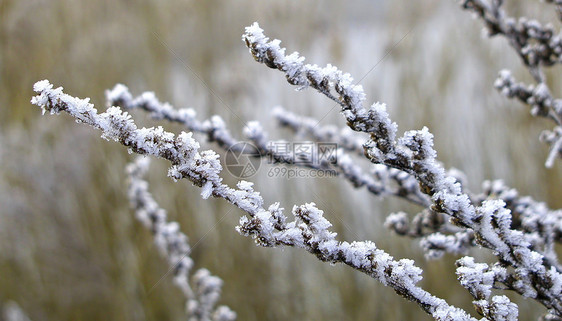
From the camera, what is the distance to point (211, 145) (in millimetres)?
2027

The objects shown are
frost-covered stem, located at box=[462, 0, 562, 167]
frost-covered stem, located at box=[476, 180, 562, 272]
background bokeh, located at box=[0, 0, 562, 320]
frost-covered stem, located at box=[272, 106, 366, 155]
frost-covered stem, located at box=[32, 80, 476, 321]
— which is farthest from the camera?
background bokeh, located at box=[0, 0, 562, 320]

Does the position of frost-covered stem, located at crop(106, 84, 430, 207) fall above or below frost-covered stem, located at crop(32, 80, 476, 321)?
above

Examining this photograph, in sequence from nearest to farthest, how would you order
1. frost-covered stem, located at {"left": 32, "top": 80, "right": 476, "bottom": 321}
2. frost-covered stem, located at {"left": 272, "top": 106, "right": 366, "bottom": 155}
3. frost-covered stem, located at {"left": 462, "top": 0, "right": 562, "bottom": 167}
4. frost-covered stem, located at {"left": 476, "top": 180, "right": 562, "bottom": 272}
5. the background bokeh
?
frost-covered stem, located at {"left": 32, "top": 80, "right": 476, "bottom": 321}, frost-covered stem, located at {"left": 476, "top": 180, "right": 562, "bottom": 272}, frost-covered stem, located at {"left": 462, "top": 0, "right": 562, "bottom": 167}, frost-covered stem, located at {"left": 272, "top": 106, "right": 366, "bottom": 155}, the background bokeh

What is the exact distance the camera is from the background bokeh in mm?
1803

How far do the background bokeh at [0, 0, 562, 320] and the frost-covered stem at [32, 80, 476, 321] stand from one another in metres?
1.27

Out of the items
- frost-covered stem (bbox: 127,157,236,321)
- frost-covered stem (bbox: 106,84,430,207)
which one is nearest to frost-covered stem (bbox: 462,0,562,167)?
frost-covered stem (bbox: 106,84,430,207)

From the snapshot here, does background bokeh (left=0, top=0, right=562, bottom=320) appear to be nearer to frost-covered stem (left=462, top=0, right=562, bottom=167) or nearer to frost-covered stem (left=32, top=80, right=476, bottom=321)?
frost-covered stem (left=462, top=0, right=562, bottom=167)

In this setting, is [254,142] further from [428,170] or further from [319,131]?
Result: [428,170]

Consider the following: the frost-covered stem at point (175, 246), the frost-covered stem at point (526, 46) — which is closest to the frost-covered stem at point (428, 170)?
the frost-covered stem at point (526, 46)

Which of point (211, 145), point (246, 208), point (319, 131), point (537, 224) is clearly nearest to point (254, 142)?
point (319, 131)

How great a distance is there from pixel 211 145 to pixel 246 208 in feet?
5.23

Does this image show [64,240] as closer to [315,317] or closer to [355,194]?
[315,317]

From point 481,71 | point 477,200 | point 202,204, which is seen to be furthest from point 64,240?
point 481,71

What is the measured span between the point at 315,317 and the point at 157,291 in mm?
596
